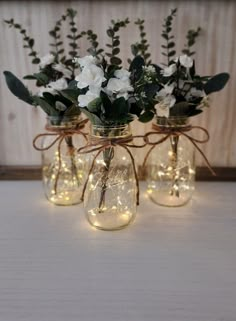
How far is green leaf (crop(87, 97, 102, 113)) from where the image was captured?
55 cm

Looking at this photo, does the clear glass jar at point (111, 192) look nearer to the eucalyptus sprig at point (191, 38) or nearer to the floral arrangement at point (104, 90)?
the floral arrangement at point (104, 90)

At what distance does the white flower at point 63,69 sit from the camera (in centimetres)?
70

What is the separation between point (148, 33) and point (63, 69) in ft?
0.84

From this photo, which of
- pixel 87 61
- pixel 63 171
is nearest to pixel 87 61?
pixel 87 61

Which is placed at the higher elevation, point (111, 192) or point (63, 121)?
point (63, 121)

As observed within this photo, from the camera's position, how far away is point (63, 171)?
0.81 meters

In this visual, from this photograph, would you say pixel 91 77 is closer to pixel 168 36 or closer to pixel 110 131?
pixel 110 131

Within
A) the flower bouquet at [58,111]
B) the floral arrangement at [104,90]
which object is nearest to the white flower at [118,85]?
the floral arrangement at [104,90]

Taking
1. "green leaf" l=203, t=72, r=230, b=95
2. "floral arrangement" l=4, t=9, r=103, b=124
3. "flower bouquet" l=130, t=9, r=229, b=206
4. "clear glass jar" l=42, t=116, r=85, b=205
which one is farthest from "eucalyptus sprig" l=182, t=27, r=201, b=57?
"clear glass jar" l=42, t=116, r=85, b=205

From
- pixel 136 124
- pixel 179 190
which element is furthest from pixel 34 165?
pixel 179 190

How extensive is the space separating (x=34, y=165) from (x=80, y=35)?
0.39m

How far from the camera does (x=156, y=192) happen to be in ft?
2.68

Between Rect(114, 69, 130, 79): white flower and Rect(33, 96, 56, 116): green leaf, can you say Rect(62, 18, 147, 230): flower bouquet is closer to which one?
Rect(114, 69, 130, 79): white flower

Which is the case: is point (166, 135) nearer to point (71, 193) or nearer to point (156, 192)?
point (156, 192)
